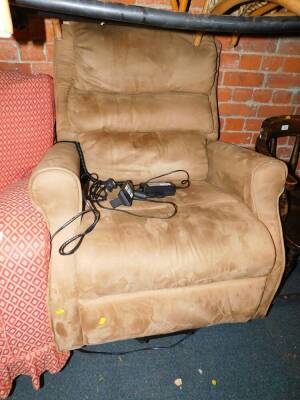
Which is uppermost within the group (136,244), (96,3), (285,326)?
(96,3)

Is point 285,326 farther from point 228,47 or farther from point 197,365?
point 228,47

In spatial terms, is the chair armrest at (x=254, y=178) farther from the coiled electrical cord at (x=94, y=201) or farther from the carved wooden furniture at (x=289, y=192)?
the coiled electrical cord at (x=94, y=201)

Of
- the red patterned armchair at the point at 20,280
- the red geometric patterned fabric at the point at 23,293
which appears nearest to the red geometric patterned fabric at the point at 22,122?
the red patterned armchair at the point at 20,280

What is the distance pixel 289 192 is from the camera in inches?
52.4

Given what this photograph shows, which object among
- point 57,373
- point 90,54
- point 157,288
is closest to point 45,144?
point 90,54

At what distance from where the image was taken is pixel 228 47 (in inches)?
61.8

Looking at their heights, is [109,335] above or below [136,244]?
below

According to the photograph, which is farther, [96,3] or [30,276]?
[30,276]

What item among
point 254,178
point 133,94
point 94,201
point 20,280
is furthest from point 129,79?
point 20,280

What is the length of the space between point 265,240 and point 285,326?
1.58ft

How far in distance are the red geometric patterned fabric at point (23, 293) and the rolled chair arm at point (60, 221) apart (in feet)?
0.08

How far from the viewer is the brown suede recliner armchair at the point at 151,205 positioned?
0.82 metres

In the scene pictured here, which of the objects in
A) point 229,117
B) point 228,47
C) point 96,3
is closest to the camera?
point 96,3

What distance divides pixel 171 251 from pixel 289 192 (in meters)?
0.80
